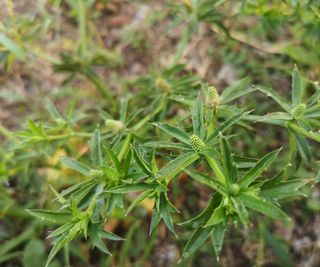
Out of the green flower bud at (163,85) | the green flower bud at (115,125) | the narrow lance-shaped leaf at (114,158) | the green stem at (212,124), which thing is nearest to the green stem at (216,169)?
the green stem at (212,124)

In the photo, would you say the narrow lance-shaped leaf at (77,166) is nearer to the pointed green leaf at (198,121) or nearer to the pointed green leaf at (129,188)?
the pointed green leaf at (129,188)

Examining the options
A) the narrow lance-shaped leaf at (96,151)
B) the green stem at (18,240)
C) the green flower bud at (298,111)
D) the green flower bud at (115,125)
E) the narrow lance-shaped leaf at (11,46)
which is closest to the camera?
the green flower bud at (298,111)

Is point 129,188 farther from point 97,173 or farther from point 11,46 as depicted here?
point 11,46

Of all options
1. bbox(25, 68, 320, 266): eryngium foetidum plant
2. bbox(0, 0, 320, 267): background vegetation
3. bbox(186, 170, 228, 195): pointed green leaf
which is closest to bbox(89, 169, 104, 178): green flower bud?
bbox(25, 68, 320, 266): eryngium foetidum plant

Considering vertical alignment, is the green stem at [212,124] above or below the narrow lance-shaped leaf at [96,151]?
above

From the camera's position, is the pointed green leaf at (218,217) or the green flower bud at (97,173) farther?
the green flower bud at (97,173)

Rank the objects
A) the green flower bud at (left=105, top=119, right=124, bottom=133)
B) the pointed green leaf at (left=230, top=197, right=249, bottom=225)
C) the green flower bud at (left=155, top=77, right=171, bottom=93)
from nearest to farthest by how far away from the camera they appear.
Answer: the pointed green leaf at (left=230, top=197, right=249, bottom=225) → the green flower bud at (left=105, top=119, right=124, bottom=133) → the green flower bud at (left=155, top=77, right=171, bottom=93)

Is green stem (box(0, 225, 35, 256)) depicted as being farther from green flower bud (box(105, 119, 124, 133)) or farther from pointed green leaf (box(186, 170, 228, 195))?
pointed green leaf (box(186, 170, 228, 195))
